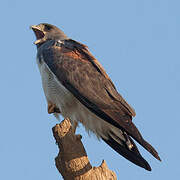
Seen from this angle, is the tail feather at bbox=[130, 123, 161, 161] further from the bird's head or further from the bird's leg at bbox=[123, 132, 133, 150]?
the bird's head

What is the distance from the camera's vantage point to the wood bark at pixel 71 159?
5.15 meters

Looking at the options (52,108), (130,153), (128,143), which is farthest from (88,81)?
(130,153)

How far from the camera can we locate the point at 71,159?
207 inches

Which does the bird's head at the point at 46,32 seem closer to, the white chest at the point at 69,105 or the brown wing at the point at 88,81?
the brown wing at the point at 88,81

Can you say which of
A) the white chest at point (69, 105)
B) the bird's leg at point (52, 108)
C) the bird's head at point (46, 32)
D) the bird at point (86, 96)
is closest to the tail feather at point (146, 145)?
the bird at point (86, 96)

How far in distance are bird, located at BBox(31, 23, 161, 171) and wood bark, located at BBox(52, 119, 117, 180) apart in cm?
90

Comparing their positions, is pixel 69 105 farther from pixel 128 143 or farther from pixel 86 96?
pixel 128 143

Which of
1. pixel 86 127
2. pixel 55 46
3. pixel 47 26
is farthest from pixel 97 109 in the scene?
pixel 47 26

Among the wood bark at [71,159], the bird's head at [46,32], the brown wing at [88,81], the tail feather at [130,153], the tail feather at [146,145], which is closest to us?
the wood bark at [71,159]

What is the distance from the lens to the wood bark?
5148 millimetres

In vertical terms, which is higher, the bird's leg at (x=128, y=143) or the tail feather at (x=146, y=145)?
the bird's leg at (x=128, y=143)

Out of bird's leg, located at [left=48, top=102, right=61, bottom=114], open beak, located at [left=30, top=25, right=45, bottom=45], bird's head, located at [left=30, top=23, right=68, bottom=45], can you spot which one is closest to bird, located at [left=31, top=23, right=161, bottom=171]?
bird's leg, located at [left=48, top=102, right=61, bottom=114]

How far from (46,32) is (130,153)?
11.7 ft

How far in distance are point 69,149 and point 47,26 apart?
405 centimetres
